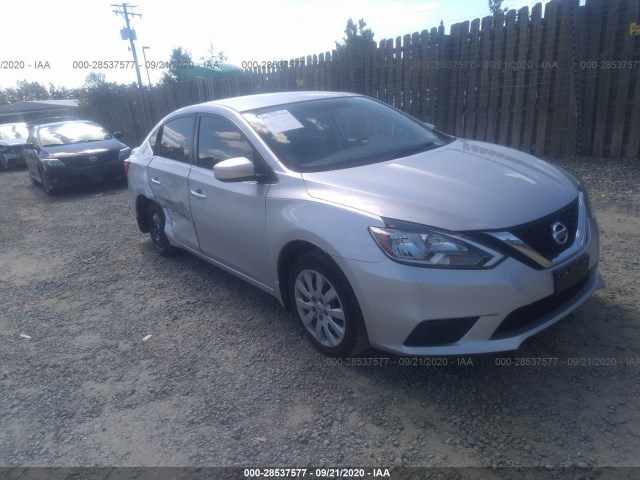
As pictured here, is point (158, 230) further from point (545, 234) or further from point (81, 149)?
point (81, 149)

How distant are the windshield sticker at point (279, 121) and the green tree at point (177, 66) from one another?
1282 centimetres

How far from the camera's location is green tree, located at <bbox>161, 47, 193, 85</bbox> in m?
17.2

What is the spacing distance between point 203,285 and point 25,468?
2393 millimetres

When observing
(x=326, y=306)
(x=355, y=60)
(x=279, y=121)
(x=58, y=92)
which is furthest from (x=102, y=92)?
(x=58, y=92)

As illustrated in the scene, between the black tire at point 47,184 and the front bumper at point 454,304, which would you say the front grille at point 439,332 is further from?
the black tire at point 47,184

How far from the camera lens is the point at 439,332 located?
8.97 ft

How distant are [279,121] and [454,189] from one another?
1611mm

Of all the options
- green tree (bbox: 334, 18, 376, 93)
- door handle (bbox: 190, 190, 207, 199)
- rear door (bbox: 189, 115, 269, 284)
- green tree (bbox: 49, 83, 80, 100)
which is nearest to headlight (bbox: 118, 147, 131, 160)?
green tree (bbox: 334, 18, 376, 93)

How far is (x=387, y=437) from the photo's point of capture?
8.63ft

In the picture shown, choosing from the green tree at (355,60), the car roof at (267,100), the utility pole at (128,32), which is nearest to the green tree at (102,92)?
the utility pole at (128,32)

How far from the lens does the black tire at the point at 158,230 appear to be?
5527mm

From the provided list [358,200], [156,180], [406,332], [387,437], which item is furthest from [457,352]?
[156,180]

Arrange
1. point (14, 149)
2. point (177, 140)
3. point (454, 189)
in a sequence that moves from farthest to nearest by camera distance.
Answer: point (14, 149)
point (177, 140)
point (454, 189)

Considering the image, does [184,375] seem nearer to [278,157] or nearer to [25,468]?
[25,468]
